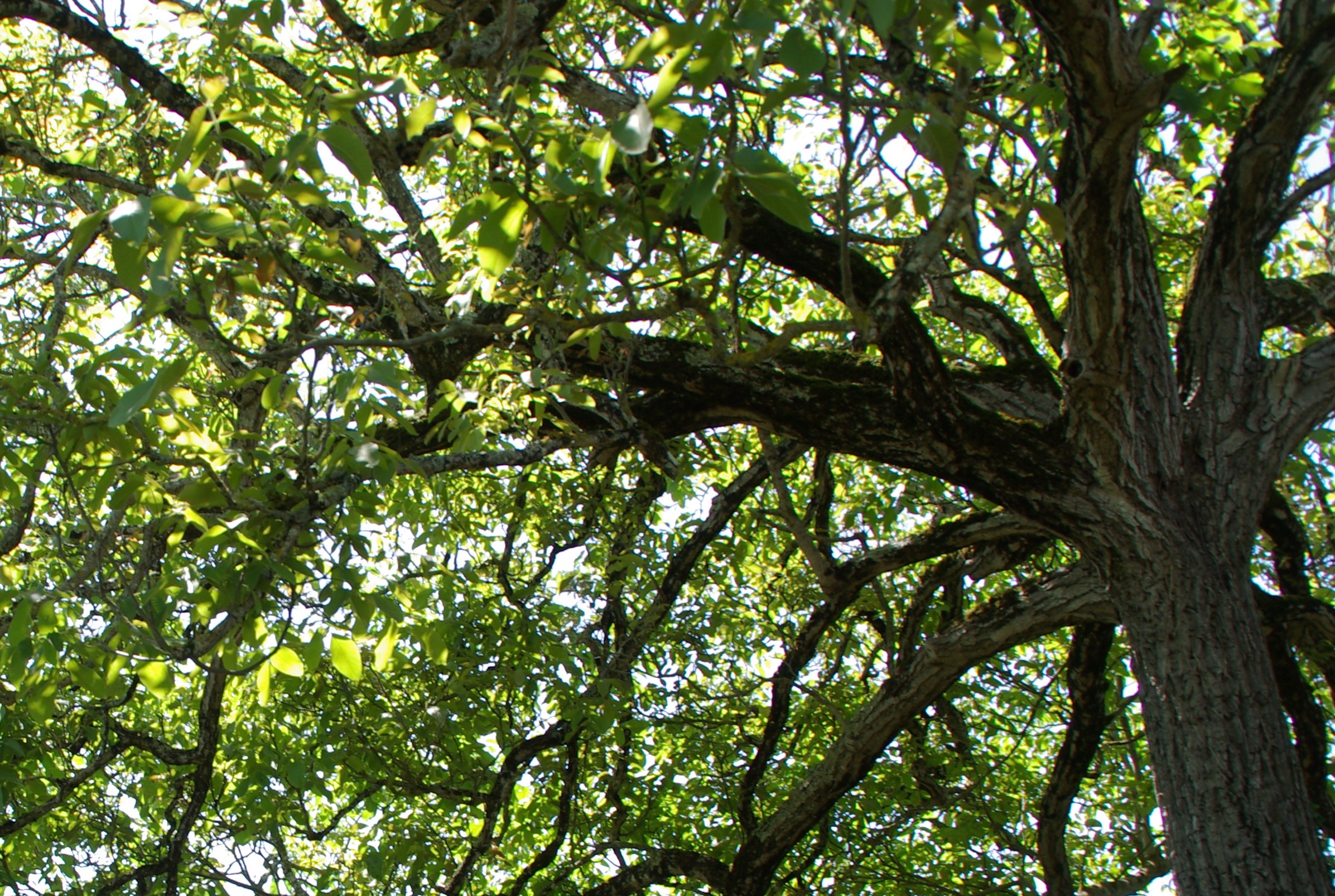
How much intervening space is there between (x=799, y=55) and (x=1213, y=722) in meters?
2.81

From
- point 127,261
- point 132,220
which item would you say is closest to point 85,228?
point 127,261

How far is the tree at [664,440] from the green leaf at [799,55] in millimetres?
14

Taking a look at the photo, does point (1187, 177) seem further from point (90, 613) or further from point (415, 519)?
point (90, 613)

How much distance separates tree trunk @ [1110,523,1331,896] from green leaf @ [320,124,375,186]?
294cm

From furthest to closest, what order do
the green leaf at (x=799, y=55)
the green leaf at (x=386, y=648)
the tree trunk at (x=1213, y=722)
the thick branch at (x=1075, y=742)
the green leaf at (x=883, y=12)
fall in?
the thick branch at (x=1075, y=742) → the tree trunk at (x=1213, y=722) → the green leaf at (x=386, y=648) → the green leaf at (x=799, y=55) → the green leaf at (x=883, y=12)

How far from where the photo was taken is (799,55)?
5.70ft

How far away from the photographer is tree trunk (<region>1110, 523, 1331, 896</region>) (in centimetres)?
334

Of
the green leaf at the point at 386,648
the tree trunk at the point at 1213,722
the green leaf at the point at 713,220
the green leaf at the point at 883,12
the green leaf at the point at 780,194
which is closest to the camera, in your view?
the green leaf at the point at 883,12

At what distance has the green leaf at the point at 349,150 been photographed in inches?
75.7

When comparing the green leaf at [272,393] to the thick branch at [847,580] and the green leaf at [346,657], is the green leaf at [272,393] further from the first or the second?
the thick branch at [847,580]

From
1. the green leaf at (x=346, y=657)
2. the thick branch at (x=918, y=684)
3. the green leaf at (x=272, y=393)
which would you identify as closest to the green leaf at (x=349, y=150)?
the green leaf at (x=272, y=393)

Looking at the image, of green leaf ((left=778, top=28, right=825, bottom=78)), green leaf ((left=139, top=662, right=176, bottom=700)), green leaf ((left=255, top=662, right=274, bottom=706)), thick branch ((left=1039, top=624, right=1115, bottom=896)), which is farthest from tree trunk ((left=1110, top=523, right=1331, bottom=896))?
green leaf ((left=139, top=662, right=176, bottom=700))

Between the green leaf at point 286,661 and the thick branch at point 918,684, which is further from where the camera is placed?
the thick branch at point 918,684

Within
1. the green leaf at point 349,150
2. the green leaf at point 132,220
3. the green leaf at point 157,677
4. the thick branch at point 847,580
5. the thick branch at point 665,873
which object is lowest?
the green leaf at point 157,677
